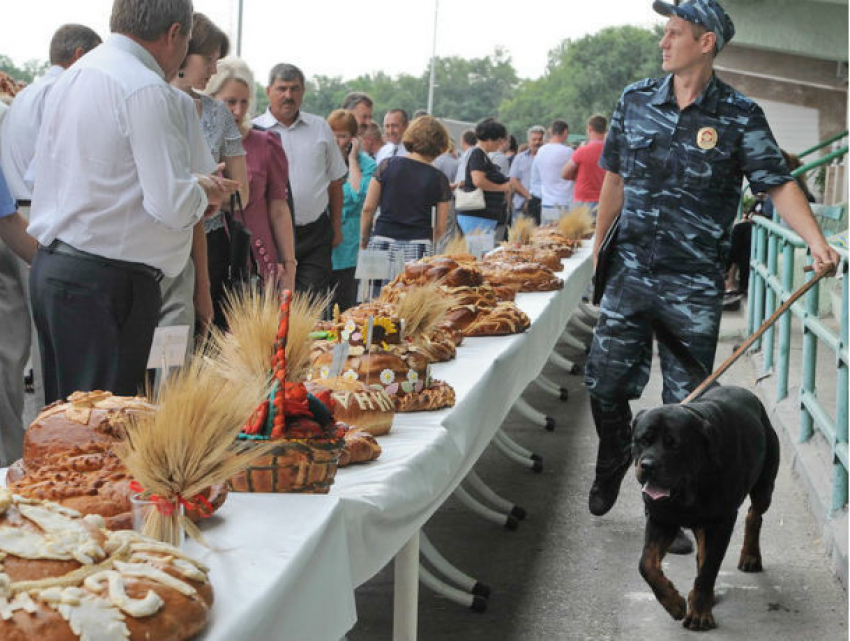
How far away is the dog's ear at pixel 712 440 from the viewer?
3787 millimetres

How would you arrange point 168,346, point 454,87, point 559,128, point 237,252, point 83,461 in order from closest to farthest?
point 83,461 < point 168,346 < point 237,252 < point 559,128 < point 454,87

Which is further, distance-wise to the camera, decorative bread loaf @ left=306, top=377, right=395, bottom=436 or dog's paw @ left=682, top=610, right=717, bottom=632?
dog's paw @ left=682, top=610, right=717, bottom=632

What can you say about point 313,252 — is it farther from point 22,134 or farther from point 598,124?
point 598,124

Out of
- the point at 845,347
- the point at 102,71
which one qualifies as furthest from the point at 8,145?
the point at 845,347

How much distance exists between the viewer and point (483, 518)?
17.6ft

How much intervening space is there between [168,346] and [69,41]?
300 centimetres

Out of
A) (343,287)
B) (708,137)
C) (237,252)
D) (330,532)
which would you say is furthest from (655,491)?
(343,287)

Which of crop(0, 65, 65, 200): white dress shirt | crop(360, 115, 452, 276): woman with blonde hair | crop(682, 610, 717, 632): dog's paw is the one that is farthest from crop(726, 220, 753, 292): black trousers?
crop(0, 65, 65, 200): white dress shirt

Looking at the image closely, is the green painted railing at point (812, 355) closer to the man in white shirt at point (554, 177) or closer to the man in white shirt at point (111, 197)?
the man in white shirt at point (111, 197)

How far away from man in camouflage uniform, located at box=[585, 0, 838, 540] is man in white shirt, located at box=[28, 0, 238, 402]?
75.9 inches

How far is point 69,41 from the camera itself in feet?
16.9

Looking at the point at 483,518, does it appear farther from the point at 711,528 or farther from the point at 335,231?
the point at 335,231

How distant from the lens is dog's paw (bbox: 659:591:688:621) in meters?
3.98

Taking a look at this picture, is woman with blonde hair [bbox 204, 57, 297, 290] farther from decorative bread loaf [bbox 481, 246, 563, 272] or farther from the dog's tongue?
the dog's tongue
